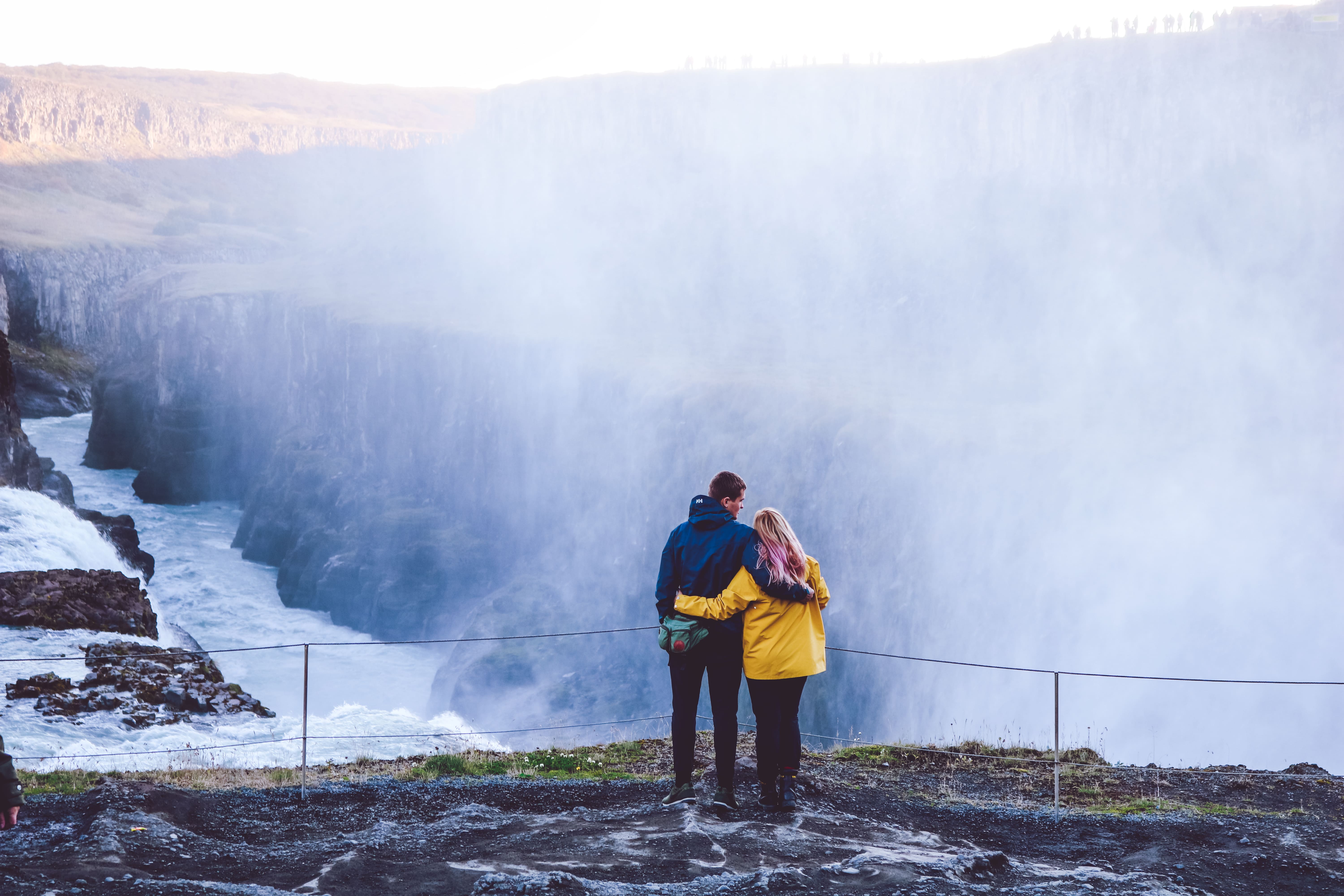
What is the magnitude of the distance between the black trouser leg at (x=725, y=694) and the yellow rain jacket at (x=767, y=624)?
92mm

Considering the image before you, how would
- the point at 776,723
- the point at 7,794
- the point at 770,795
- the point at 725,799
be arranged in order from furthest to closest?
1. the point at 770,795
2. the point at 725,799
3. the point at 776,723
4. the point at 7,794

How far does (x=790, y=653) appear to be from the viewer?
22.2 feet

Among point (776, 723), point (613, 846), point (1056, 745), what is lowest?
Result: point (613, 846)

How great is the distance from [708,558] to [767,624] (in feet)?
1.94

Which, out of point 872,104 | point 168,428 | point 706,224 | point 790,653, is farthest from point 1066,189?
point 168,428

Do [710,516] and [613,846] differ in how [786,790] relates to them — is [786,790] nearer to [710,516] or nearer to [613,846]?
[613,846]

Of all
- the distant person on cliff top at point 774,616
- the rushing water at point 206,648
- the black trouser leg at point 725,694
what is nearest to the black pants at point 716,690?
the black trouser leg at point 725,694

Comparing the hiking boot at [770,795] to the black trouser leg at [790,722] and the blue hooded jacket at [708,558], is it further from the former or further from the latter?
the blue hooded jacket at [708,558]

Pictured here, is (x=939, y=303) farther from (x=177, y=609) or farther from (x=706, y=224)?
(x=177, y=609)

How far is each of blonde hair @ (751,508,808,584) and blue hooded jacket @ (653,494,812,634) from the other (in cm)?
6

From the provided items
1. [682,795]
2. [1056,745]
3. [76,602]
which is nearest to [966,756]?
[1056,745]

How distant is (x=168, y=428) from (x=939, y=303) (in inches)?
2356

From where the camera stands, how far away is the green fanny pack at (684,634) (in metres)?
6.74

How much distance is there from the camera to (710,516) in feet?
22.5
